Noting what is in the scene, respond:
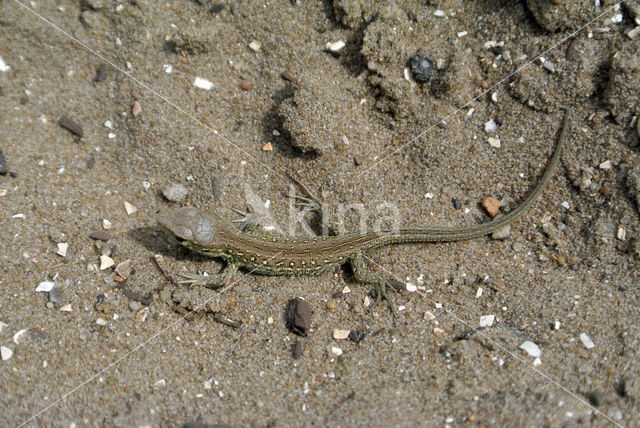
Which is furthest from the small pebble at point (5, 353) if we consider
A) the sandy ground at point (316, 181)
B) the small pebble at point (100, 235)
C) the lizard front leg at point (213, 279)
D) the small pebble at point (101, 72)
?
the small pebble at point (101, 72)

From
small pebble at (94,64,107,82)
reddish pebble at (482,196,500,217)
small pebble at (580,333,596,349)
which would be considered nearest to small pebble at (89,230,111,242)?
small pebble at (94,64,107,82)

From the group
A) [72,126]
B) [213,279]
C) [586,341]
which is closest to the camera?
[586,341]

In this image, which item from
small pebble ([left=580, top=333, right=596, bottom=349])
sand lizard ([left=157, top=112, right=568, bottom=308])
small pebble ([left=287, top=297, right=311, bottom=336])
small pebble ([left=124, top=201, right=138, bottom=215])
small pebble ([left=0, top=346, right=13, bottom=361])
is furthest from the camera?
small pebble ([left=124, top=201, right=138, bottom=215])

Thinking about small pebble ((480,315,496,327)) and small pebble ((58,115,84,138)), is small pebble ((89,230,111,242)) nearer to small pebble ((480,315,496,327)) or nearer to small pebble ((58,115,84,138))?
small pebble ((58,115,84,138))

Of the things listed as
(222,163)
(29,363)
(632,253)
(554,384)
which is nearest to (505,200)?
(632,253)

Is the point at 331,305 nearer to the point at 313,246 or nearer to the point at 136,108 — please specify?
the point at 313,246

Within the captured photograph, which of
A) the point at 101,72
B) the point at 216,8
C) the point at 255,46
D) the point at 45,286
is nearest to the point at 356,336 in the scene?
the point at 45,286

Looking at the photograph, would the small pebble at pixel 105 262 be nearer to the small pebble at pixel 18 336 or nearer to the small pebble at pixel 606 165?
the small pebble at pixel 18 336
